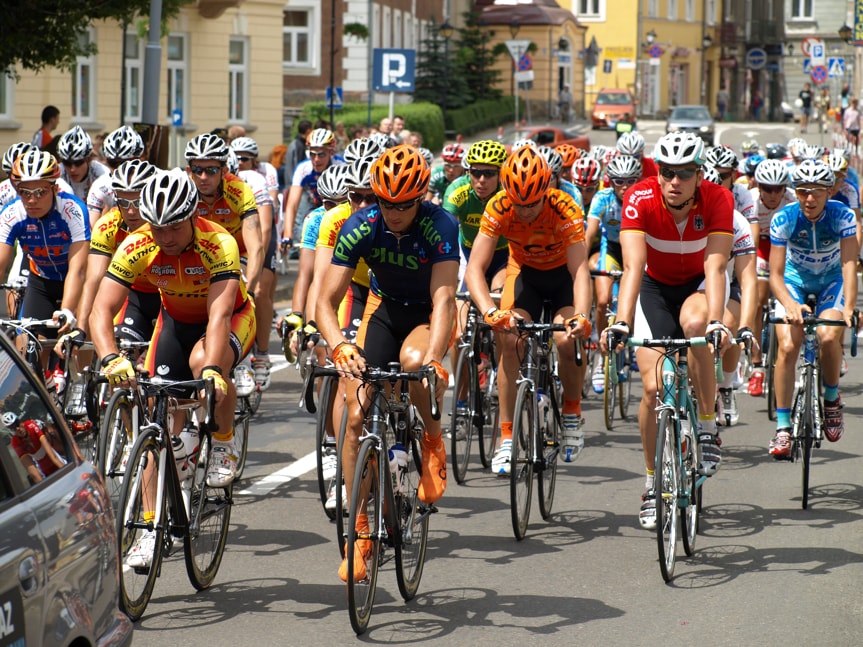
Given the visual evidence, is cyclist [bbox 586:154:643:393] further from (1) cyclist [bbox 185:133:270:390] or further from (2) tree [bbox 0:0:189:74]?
(2) tree [bbox 0:0:189:74]

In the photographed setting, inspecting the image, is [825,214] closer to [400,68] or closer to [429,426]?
[429,426]

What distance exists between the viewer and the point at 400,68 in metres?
26.5

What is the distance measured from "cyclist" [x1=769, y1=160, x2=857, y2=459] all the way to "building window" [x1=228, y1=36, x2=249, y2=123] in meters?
32.0

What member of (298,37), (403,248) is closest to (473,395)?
(403,248)

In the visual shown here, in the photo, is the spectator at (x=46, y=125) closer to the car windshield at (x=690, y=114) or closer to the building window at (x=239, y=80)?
the building window at (x=239, y=80)

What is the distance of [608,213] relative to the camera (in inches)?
480

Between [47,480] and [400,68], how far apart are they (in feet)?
75.6

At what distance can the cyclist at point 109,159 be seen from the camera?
10.0 metres

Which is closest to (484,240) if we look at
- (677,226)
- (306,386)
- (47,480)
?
(677,226)

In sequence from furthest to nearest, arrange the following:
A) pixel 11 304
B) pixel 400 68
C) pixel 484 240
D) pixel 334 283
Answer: pixel 400 68 < pixel 11 304 < pixel 484 240 < pixel 334 283

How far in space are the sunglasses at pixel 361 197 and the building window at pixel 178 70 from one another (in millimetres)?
28725

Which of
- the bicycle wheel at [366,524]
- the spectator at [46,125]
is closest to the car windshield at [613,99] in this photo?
the spectator at [46,125]

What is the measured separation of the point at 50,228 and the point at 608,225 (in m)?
4.87

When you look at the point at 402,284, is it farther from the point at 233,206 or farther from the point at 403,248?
the point at 233,206
